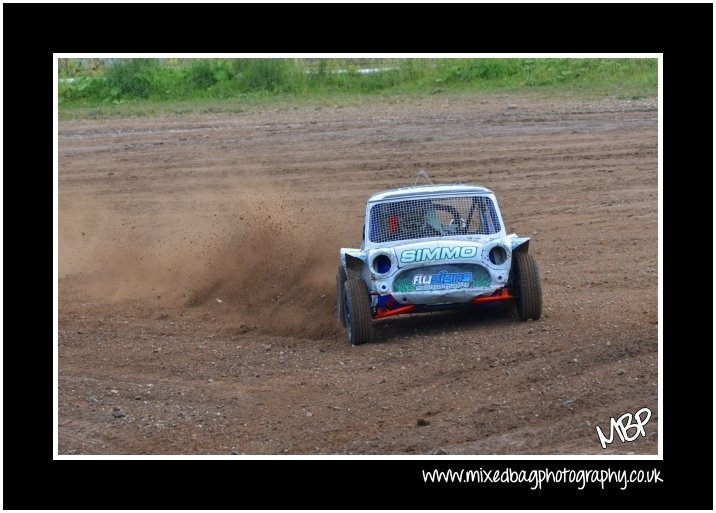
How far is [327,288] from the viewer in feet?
45.6

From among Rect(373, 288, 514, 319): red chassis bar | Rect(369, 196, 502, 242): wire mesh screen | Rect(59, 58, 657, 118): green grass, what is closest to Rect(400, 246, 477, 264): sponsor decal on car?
Rect(373, 288, 514, 319): red chassis bar

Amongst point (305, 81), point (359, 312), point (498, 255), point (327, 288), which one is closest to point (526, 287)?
point (498, 255)

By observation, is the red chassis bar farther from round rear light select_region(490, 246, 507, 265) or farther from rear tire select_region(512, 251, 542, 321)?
round rear light select_region(490, 246, 507, 265)

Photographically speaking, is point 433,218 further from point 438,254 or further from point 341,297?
point 341,297

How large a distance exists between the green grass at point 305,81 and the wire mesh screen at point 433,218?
14121mm

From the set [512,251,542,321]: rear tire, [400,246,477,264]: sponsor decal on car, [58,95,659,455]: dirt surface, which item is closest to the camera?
[58,95,659,455]: dirt surface

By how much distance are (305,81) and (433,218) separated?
17.6 meters

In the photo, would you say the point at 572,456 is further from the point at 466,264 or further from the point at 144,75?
the point at 144,75

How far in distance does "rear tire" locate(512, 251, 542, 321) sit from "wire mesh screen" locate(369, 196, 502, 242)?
608mm

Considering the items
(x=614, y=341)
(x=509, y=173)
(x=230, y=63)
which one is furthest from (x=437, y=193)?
(x=230, y=63)

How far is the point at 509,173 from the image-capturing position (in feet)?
67.0

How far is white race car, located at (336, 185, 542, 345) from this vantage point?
11312 millimetres

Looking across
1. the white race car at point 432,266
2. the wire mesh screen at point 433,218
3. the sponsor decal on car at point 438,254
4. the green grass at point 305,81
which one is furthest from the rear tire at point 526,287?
the green grass at point 305,81

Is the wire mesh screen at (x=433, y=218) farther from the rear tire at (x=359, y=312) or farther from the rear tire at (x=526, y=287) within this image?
the rear tire at (x=359, y=312)
